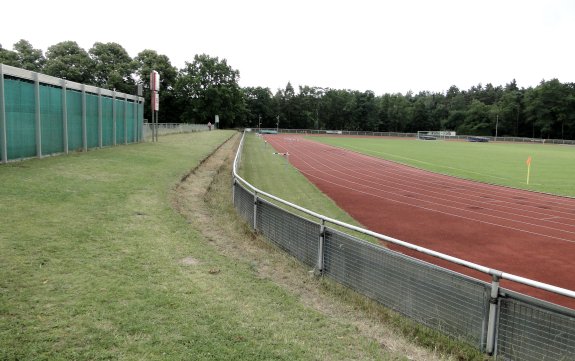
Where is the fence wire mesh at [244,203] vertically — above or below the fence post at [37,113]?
below

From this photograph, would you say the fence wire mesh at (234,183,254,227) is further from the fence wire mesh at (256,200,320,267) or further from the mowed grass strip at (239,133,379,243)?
the mowed grass strip at (239,133,379,243)

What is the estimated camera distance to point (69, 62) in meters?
82.2

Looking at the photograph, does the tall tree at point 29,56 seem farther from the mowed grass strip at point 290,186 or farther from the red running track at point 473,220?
the red running track at point 473,220

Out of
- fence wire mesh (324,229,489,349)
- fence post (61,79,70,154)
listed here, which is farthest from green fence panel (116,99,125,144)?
fence wire mesh (324,229,489,349)

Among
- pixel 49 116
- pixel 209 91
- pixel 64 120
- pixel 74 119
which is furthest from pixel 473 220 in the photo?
pixel 209 91

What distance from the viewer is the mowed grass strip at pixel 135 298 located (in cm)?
426

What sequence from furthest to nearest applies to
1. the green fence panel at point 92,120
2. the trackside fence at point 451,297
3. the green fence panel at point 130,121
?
the green fence panel at point 130,121
the green fence panel at point 92,120
the trackside fence at point 451,297

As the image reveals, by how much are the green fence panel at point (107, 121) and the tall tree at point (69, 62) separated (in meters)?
60.7

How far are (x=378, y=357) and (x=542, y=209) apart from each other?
47.6 ft

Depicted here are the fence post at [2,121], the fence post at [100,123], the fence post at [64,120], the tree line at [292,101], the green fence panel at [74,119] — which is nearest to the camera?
the fence post at [2,121]

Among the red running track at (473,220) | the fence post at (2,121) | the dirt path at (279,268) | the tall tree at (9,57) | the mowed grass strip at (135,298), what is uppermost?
the tall tree at (9,57)

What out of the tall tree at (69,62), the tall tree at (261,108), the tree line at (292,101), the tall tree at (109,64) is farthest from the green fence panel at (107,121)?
the tall tree at (261,108)

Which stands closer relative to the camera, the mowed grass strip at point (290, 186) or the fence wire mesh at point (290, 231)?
the fence wire mesh at point (290, 231)

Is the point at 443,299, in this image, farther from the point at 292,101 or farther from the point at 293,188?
the point at 292,101
